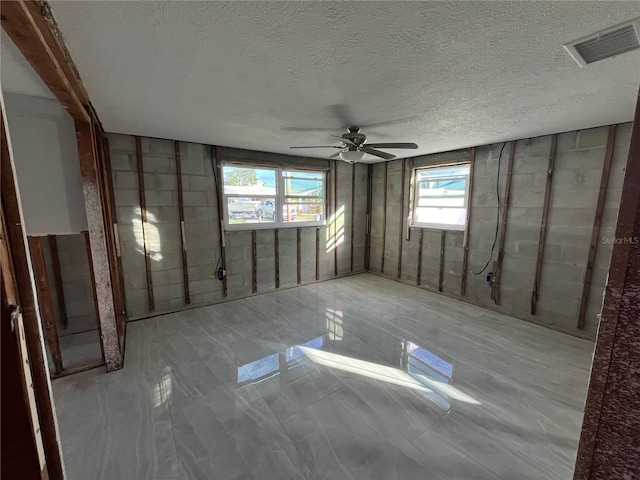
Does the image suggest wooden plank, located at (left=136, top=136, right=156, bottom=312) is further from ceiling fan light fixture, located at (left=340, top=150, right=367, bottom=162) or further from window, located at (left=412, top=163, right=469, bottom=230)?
window, located at (left=412, top=163, right=469, bottom=230)

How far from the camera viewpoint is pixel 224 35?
1.41m

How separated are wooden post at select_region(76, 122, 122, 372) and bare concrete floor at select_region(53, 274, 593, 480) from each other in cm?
26

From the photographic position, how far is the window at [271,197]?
433 centimetres

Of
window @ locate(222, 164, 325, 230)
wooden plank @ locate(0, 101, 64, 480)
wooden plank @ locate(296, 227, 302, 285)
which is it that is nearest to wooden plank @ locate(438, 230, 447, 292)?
window @ locate(222, 164, 325, 230)

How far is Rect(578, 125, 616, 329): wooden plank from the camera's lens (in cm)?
298

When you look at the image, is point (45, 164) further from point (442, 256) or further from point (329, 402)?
point (442, 256)

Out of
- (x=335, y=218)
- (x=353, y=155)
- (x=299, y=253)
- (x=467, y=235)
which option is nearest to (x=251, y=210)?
(x=299, y=253)

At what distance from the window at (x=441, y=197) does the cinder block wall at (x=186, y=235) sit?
6.35 ft

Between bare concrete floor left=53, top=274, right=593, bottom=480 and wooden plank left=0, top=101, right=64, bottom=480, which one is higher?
wooden plank left=0, top=101, right=64, bottom=480

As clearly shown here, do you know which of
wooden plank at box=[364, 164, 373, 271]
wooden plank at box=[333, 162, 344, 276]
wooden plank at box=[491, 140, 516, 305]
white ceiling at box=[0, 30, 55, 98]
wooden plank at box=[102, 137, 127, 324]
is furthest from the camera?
wooden plank at box=[364, 164, 373, 271]

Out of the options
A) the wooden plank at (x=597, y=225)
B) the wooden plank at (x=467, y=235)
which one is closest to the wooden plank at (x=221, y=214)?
the wooden plank at (x=467, y=235)

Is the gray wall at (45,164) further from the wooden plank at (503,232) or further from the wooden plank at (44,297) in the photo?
the wooden plank at (503,232)

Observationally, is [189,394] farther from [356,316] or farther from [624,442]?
[624,442]

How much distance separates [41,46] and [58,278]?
9.43 ft
